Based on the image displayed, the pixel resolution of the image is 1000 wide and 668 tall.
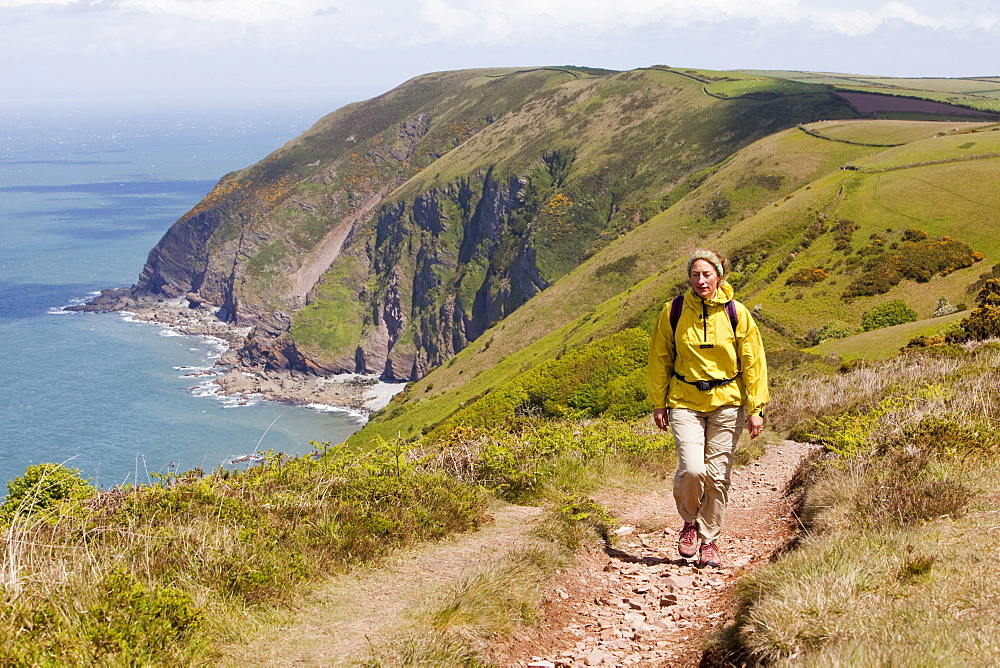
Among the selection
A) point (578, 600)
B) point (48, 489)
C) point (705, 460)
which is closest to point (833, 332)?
point (705, 460)

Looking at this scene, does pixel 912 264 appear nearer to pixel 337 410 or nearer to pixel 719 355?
pixel 719 355

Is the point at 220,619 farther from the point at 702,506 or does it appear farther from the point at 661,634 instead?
the point at 702,506

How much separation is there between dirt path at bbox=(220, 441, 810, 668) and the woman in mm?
561

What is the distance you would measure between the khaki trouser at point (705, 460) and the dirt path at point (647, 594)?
476 mm

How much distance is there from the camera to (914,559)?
15.5 feet

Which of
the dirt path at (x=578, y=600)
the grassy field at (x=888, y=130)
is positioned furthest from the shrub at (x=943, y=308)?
the grassy field at (x=888, y=130)

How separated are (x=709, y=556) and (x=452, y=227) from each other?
506ft

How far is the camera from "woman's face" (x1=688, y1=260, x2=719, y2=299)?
6707mm

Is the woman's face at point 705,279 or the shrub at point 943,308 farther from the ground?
the woman's face at point 705,279

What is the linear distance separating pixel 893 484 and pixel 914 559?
164cm

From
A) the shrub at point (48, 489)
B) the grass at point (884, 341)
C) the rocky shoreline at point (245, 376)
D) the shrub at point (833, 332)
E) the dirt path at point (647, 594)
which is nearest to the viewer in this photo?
the dirt path at point (647, 594)

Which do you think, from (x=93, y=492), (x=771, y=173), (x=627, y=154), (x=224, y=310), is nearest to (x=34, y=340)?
(x=224, y=310)

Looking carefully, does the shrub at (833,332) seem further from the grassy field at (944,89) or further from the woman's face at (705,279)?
the grassy field at (944,89)

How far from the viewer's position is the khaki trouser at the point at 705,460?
688 centimetres
